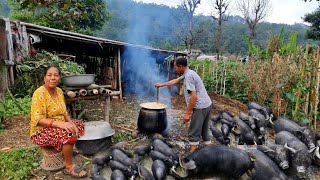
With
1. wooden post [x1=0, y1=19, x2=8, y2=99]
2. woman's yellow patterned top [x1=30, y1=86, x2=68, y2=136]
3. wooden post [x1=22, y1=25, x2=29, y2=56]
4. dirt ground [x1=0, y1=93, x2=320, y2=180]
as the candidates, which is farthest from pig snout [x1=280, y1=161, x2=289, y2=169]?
wooden post [x1=22, y1=25, x2=29, y2=56]

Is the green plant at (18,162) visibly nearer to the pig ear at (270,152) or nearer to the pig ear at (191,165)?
the pig ear at (191,165)

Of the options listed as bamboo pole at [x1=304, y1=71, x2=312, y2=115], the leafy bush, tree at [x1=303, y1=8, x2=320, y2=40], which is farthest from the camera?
tree at [x1=303, y1=8, x2=320, y2=40]

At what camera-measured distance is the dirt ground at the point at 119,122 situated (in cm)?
467

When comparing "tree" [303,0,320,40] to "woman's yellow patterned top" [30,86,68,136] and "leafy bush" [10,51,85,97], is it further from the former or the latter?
"woman's yellow patterned top" [30,86,68,136]

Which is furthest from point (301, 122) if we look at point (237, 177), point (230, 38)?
point (230, 38)

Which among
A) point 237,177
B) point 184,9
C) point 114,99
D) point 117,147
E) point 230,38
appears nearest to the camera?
point 237,177

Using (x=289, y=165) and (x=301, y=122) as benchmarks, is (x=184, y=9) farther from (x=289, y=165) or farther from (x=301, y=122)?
(x=289, y=165)

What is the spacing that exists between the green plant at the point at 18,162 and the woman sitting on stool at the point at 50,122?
0.60 meters

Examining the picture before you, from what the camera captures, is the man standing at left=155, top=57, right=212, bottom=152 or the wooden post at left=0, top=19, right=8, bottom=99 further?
the wooden post at left=0, top=19, right=8, bottom=99

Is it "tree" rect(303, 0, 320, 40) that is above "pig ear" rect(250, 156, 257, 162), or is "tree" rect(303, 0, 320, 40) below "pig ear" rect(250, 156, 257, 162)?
above

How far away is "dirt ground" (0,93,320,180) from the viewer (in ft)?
15.3

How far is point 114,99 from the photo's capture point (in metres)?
10.6

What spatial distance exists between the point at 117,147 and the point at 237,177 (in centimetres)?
213

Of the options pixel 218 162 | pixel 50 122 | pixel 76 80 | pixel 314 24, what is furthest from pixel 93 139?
pixel 314 24
